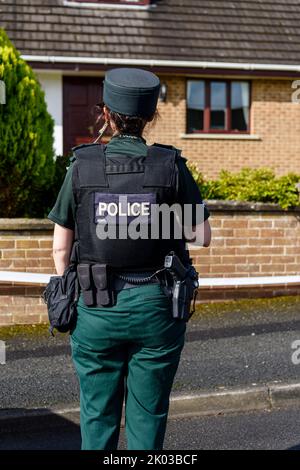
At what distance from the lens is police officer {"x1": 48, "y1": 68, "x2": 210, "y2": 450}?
2992mm

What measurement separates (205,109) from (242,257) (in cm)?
759

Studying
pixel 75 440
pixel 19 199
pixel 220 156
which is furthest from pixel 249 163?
pixel 75 440

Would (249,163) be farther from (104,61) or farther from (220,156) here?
(104,61)

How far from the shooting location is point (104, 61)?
13.8m

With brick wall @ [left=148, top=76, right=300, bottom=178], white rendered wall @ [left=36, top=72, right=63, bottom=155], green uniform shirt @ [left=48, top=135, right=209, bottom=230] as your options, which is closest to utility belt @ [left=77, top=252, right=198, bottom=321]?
green uniform shirt @ [left=48, top=135, right=209, bottom=230]

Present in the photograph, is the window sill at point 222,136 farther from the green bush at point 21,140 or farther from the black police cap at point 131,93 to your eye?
the black police cap at point 131,93

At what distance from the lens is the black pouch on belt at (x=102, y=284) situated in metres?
2.98

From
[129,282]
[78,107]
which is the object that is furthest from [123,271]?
[78,107]

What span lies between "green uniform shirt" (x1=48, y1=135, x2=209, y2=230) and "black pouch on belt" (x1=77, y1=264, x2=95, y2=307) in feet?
0.74

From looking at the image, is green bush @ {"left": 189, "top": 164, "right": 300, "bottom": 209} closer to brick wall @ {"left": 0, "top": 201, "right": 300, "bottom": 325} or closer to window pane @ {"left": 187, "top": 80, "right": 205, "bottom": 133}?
brick wall @ {"left": 0, "top": 201, "right": 300, "bottom": 325}

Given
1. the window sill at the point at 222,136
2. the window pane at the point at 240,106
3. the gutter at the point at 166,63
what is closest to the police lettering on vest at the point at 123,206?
the gutter at the point at 166,63

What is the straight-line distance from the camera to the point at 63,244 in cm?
316

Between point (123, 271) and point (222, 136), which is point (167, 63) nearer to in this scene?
point (222, 136)

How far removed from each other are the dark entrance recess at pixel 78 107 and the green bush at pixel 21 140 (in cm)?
696
